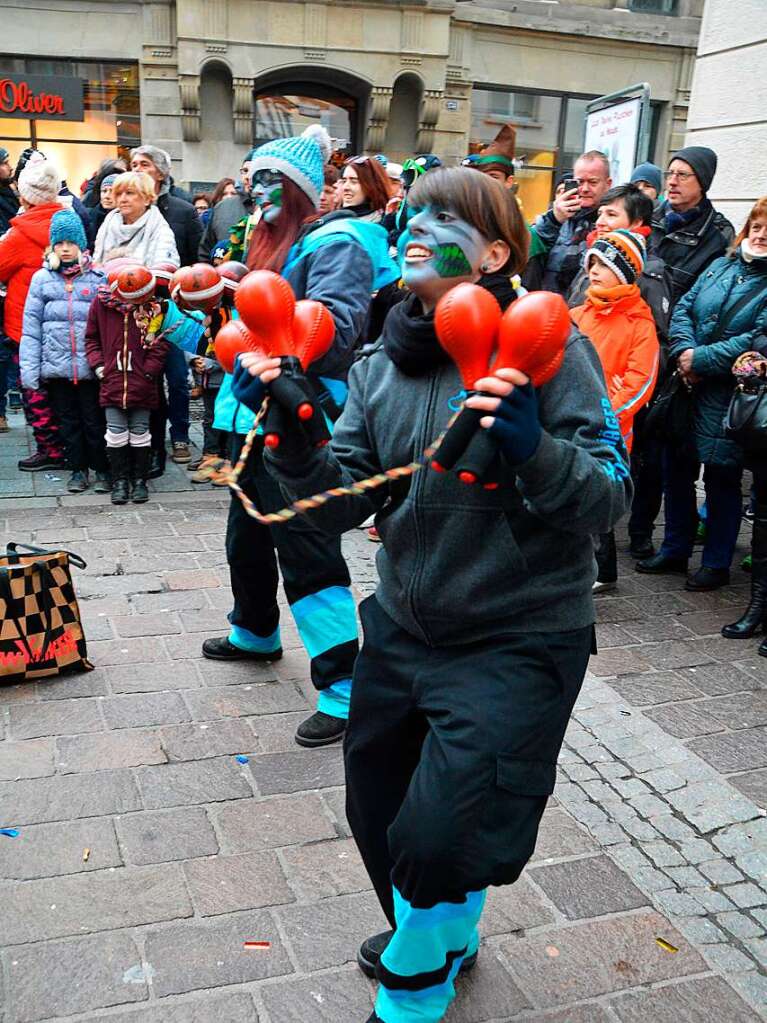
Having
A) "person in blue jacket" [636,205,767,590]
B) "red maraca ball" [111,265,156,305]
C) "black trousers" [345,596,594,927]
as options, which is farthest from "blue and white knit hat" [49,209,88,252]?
"black trousers" [345,596,594,927]

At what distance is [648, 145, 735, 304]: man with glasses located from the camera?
6020mm

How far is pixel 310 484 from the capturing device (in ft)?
7.16

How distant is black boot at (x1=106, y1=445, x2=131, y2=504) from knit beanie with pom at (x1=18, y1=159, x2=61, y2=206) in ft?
8.11

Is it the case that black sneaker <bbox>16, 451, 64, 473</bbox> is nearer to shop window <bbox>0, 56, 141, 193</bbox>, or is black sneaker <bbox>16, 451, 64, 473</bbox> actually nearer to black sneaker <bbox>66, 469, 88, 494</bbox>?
black sneaker <bbox>66, 469, 88, 494</bbox>

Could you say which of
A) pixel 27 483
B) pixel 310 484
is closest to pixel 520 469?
pixel 310 484

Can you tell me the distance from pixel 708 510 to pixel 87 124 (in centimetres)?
1550

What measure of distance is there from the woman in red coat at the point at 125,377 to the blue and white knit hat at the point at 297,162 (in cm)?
323

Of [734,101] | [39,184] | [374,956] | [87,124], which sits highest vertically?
[87,124]

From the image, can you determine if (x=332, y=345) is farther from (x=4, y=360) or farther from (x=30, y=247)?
(x=4, y=360)

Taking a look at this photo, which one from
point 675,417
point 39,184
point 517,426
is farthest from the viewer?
point 39,184

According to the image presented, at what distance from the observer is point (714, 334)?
215 inches

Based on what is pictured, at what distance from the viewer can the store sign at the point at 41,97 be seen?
55.4ft

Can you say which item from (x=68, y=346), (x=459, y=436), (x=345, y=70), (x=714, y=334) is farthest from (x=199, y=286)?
(x=345, y=70)

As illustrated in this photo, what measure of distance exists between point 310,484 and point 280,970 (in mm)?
1384
